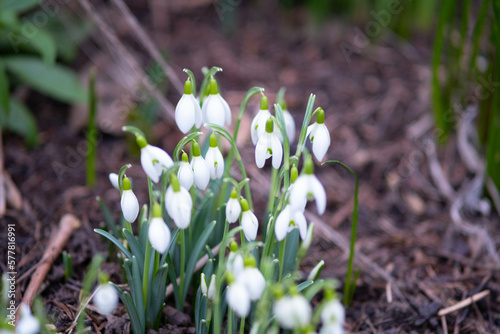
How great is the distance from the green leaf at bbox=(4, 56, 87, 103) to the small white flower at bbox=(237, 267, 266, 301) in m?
1.64

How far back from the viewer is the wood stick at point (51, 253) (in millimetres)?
1588

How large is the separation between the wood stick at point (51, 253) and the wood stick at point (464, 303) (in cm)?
134

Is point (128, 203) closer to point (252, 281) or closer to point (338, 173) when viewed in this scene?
point (252, 281)

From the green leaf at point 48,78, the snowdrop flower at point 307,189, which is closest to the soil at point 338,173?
the green leaf at point 48,78

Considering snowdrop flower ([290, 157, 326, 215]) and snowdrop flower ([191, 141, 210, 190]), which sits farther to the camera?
snowdrop flower ([191, 141, 210, 190])

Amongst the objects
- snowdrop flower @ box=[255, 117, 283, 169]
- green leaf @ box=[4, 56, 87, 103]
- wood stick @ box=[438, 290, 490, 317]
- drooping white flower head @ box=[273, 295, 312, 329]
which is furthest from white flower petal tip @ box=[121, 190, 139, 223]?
green leaf @ box=[4, 56, 87, 103]

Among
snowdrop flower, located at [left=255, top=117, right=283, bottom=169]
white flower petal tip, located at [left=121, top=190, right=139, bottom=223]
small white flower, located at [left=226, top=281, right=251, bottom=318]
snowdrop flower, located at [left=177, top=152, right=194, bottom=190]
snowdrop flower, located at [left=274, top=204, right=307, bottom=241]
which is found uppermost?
snowdrop flower, located at [left=255, top=117, right=283, bottom=169]

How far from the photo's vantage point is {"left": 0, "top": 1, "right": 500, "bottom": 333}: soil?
1.76 m

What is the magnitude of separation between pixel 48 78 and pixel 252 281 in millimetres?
1805

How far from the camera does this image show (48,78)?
8.04ft

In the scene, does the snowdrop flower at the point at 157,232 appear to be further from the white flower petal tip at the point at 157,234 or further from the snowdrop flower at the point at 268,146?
the snowdrop flower at the point at 268,146

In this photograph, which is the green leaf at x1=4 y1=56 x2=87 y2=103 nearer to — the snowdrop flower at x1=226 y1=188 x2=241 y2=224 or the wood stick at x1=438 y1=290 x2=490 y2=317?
the snowdrop flower at x1=226 y1=188 x2=241 y2=224

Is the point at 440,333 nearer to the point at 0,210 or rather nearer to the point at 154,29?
the point at 0,210

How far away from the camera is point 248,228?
1267 mm
